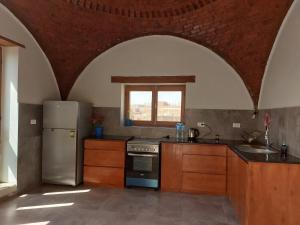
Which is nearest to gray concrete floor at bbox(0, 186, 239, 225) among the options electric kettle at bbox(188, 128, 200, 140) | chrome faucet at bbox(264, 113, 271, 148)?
electric kettle at bbox(188, 128, 200, 140)

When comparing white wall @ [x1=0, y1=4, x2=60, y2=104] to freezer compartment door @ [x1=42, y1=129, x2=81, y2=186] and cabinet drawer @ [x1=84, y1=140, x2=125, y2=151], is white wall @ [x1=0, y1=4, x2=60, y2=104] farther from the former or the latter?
cabinet drawer @ [x1=84, y1=140, x2=125, y2=151]

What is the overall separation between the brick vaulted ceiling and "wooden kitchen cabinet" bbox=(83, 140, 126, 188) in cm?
164

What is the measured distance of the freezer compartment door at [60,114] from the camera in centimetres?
383

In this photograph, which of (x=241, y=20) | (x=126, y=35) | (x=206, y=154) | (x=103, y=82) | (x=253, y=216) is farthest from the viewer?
(x=103, y=82)

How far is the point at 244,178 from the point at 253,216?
1.21ft

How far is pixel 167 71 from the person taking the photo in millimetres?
4223

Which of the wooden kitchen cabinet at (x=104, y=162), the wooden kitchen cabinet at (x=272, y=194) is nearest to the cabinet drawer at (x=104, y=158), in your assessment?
the wooden kitchen cabinet at (x=104, y=162)

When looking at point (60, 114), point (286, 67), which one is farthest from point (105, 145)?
point (286, 67)

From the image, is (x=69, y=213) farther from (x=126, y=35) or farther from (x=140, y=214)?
(x=126, y=35)

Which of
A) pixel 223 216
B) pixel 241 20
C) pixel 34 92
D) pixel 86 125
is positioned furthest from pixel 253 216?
pixel 34 92

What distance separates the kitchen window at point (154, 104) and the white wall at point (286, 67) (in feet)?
5.05

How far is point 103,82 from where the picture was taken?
448cm

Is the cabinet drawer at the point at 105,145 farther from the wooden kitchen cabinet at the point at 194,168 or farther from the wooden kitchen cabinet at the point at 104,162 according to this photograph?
the wooden kitchen cabinet at the point at 194,168

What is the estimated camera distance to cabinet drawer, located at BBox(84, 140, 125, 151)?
152 inches
